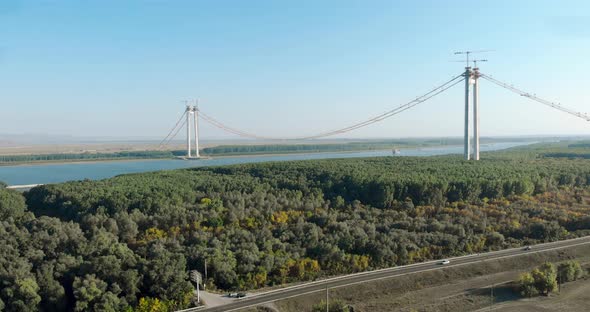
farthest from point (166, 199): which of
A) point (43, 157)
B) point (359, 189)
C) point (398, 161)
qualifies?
point (43, 157)

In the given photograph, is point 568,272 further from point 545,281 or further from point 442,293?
point 442,293

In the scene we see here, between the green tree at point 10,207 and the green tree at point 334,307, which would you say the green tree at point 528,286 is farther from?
the green tree at point 10,207

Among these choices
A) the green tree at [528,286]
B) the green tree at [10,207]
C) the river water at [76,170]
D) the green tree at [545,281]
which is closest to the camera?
the green tree at [528,286]

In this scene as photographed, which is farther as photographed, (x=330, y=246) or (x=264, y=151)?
(x=264, y=151)

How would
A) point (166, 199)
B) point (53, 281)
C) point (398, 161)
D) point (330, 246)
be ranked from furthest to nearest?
point (398, 161) → point (166, 199) → point (330, 246) → point (53, 281)

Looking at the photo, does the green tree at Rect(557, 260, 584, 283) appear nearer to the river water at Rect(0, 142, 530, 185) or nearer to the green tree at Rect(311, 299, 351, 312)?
the green tree at Rect(311, 299, 351, 312)

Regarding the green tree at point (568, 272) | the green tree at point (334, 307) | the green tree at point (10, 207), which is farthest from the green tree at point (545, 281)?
the green tree at point (10, 207)

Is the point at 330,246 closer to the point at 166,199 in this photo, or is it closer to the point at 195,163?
the point at 166,199
